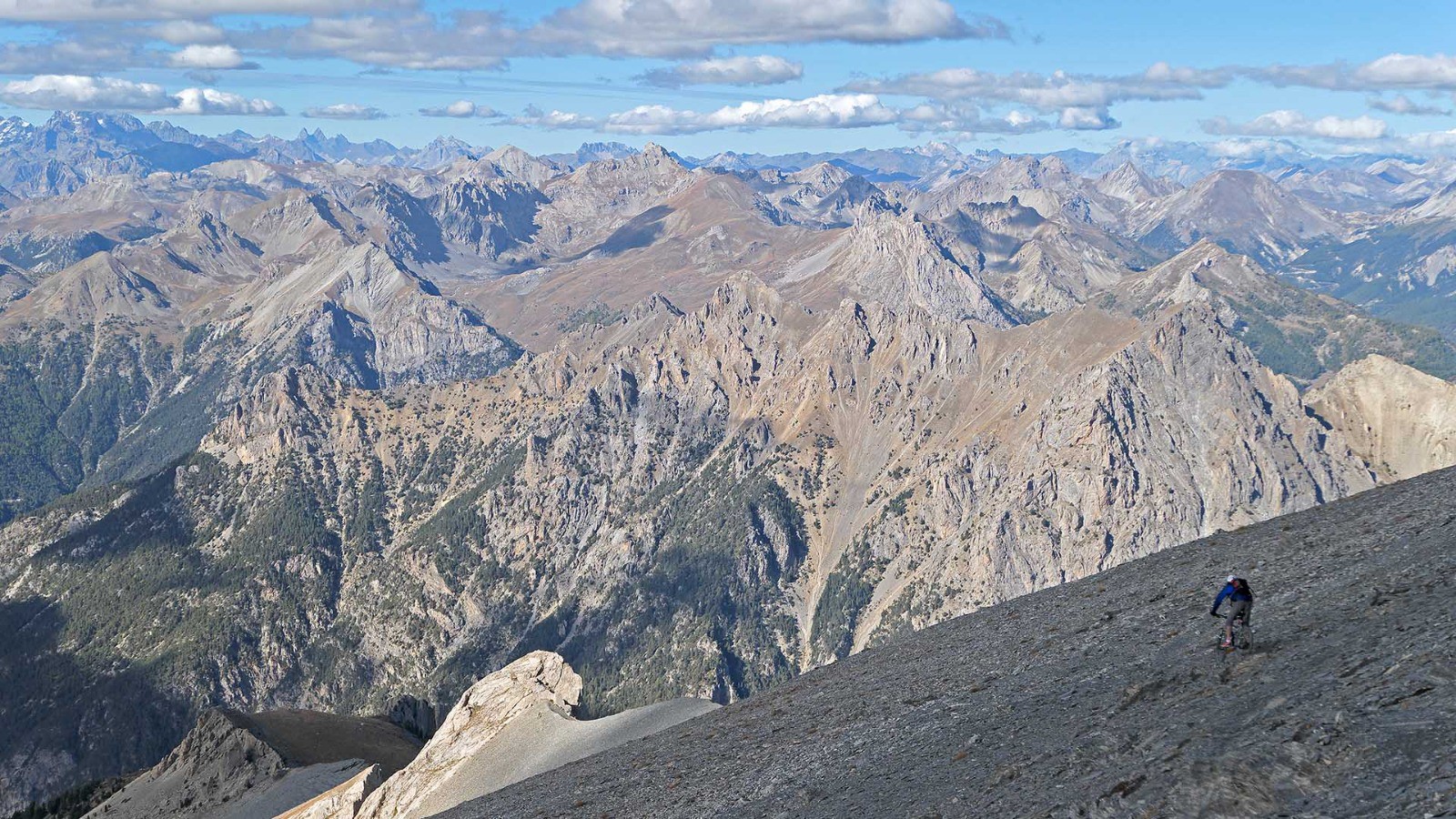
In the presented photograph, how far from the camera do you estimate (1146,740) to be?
1222 inches

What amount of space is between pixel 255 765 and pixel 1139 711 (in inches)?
4401

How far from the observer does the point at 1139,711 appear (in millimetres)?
34719

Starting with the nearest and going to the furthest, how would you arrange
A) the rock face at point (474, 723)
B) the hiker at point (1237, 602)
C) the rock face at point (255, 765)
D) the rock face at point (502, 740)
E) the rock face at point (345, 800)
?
the hiker at point (1237, 602)
the rock face at point (502, 740)
the rock face at point (474, 723)
the rock face at point (345, 800)
the rock face at point (255, 765)

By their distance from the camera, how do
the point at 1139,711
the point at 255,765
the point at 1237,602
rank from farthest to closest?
the point at 255,765 → the point at 1237,602 → the point at 1139,711

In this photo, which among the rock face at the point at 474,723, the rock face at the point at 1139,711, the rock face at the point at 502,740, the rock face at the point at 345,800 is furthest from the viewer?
the rock face at the point at 345,800

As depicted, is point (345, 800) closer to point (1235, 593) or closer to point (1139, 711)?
point (1139, 711)

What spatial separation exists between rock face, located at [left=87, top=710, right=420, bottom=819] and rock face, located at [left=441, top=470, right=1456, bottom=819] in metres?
57.1

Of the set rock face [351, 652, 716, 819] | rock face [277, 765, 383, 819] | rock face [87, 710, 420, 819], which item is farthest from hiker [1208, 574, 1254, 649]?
rock face [87, 710, 420, 819]

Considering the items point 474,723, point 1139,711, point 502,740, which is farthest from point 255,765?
point 1139,711

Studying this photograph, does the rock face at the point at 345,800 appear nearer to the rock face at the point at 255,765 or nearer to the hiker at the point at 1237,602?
the rock face at the point at 255,765

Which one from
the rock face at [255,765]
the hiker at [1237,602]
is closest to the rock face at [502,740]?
the rock face at [255,765]

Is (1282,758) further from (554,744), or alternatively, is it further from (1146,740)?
(554,744)

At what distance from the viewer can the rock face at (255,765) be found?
111062 millimetres

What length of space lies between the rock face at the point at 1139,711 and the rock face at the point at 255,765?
187 ft
